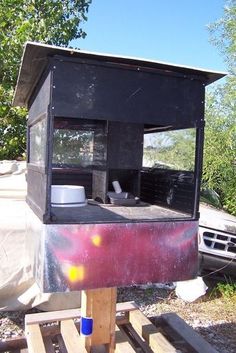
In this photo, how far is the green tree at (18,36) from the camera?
4828mm

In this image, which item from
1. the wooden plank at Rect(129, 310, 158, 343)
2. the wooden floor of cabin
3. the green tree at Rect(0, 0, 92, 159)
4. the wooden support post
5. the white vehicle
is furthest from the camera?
the green tree at Rect(0, 0, 92, 159)

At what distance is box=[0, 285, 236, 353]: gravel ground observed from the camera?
297 centimetres

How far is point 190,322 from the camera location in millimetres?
3217

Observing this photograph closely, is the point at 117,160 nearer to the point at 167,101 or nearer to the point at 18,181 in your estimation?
the point at 167,101

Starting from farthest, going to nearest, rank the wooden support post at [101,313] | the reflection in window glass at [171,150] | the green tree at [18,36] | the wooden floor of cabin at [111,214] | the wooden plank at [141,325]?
1. the green tree at [18,36]
2. the wooden plank at [141,325]
3. the reflection in window glass at [171,150]
4. the wooden support post at [101,313]
5. the wooden floor of cabin at [111,214]

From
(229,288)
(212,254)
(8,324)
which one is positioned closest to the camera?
(8,324)

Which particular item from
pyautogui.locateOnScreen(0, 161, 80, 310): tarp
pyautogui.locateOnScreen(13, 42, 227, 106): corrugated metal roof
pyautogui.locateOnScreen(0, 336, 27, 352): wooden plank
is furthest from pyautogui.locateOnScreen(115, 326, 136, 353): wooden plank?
pyautogui.locateOnScreen(13, 42, 227, 106): corrugated metal roof

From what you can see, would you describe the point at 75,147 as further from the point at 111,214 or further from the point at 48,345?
the point at 48,345

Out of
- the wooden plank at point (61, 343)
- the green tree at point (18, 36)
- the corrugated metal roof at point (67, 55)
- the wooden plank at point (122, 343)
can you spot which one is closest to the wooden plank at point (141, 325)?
the wooden plank at point (122, 343)

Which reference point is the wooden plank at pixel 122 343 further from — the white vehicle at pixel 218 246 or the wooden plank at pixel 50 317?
the white vehicle at pixel 218 246

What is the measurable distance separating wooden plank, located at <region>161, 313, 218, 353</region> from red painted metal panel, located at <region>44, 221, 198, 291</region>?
89cm

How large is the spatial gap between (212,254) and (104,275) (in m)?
1.99

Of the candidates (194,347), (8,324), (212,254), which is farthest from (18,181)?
(194,347)

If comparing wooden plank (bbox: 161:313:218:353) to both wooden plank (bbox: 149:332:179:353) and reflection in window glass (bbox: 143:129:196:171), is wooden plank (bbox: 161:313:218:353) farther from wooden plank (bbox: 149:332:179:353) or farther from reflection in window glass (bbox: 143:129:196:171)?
reflection in window glass (bbox: 143:129:196:171)
